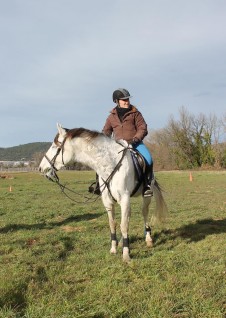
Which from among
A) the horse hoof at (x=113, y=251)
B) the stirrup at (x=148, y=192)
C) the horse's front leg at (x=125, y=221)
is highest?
the stirrup at (x=148, y=192)

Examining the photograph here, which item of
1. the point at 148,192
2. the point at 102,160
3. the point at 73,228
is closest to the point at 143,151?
the point at 148,192

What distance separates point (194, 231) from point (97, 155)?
4008 millimetres

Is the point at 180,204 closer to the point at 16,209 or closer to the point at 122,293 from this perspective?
the point at 16,209

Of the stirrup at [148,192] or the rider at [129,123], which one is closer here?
the rider at [129,123]

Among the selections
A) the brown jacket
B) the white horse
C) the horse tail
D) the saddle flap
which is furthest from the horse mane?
→ the horse tail

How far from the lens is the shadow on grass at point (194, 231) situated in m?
7.94

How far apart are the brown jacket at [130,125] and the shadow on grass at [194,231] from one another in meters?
2.54

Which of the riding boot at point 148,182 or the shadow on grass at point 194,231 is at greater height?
the riding boot at point 148,182

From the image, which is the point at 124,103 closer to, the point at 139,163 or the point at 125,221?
the point at 139,163

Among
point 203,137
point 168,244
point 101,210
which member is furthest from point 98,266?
point 203,137

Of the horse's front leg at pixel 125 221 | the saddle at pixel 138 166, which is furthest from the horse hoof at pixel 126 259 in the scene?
the saddle at pixel 138 166

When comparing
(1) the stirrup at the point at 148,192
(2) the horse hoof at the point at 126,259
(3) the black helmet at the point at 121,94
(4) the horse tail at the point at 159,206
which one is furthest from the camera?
(4) the horse tail at the point at 159,206

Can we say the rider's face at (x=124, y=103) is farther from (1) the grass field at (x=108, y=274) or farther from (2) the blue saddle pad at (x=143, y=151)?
(1) the grass field at (x=108, y=274)

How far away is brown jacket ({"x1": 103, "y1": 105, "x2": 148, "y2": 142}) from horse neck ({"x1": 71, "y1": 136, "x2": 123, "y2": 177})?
0.73 metres
